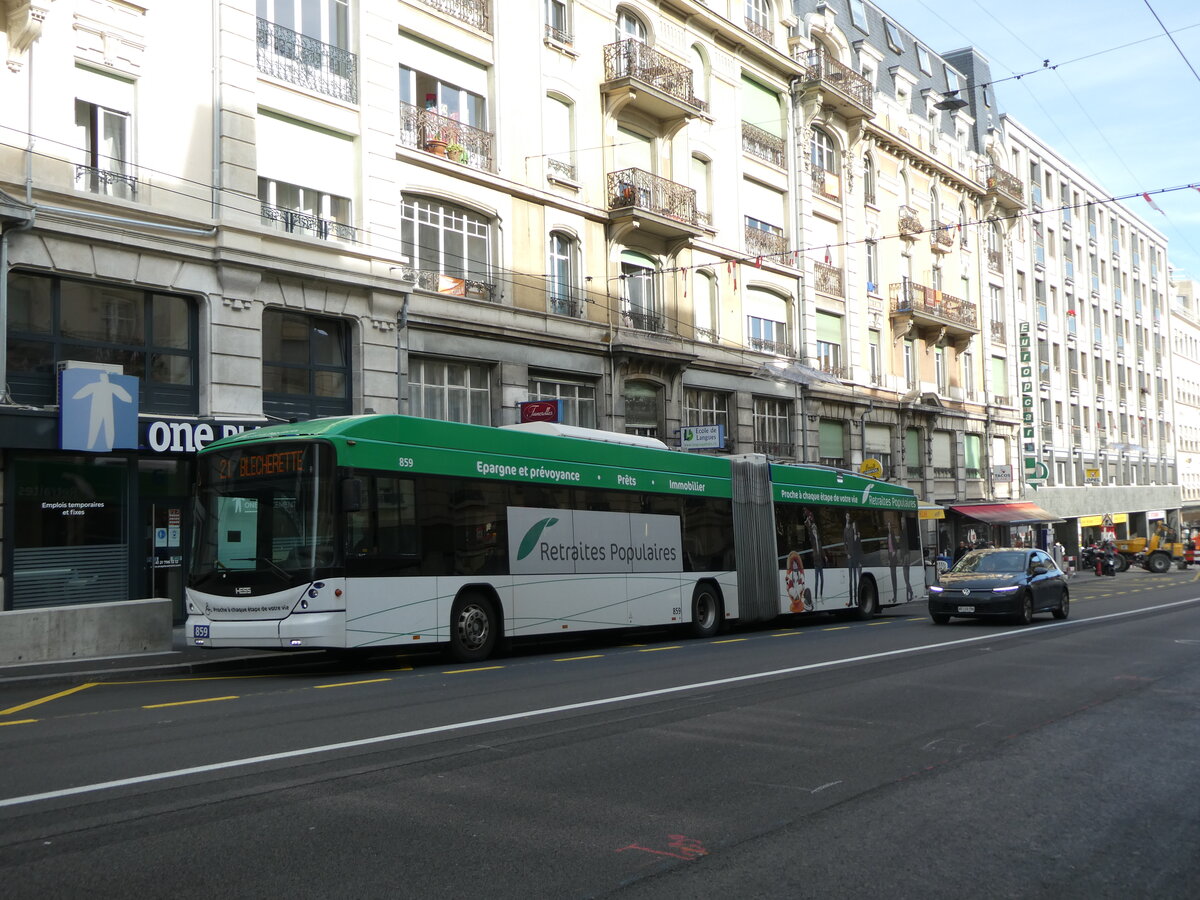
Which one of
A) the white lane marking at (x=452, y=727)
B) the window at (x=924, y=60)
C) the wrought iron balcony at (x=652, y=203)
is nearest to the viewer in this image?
the white lane marking at (x=452, y=727)

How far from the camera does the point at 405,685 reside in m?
12.3

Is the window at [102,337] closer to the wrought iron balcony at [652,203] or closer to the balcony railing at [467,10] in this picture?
the balcony railing at [467,10]

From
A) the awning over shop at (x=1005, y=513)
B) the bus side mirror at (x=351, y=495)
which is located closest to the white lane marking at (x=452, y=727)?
the bus side mirror at (x=351, y=495)

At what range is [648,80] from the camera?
97.3 feet

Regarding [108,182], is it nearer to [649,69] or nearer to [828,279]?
[649,69]

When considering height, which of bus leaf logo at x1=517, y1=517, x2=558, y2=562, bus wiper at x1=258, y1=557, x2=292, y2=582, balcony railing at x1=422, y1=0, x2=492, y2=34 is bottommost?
bus wiper at x1=258, y1=557, x2=292, y2=582

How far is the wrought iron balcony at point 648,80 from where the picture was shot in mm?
29156

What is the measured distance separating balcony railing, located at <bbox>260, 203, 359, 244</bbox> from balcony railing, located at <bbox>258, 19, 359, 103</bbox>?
250 centimetres

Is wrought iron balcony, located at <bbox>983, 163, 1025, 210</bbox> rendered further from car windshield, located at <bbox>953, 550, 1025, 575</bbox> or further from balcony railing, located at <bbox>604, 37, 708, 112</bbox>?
car windshield, located at <bbox>953, 550, 1025, 575</bbox>

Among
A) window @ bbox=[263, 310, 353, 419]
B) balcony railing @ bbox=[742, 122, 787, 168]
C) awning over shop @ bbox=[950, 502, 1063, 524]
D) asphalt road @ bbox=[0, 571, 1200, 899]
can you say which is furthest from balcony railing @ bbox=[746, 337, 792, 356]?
asphalt road @ bbox=[0, 571, 1200, 899]

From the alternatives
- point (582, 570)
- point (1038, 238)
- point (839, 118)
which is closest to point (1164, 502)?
point (1038, 238)

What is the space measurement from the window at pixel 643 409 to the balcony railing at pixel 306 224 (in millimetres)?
9762

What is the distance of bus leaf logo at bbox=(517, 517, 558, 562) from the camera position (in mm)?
16016

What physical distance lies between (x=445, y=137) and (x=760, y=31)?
1590 cm
